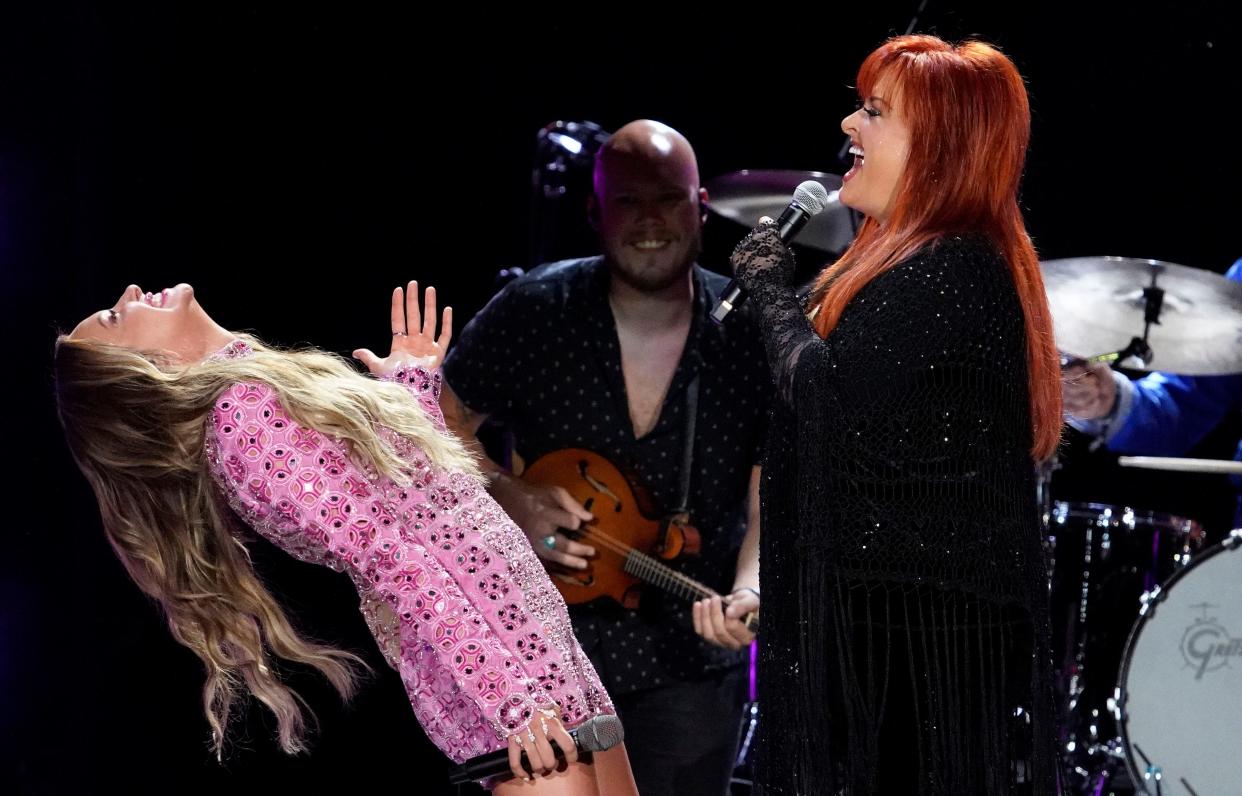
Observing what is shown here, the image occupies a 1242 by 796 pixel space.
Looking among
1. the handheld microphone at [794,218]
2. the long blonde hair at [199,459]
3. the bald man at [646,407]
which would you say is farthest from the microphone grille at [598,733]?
the bald man at [646,407]

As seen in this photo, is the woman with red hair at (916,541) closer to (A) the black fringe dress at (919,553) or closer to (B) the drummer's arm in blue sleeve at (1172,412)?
(A) the black fringe dress at (919,553)

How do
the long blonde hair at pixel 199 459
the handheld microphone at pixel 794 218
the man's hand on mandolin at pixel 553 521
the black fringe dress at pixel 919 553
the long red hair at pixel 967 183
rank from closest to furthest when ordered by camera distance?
the black fringe dress at pixel 919 553
the long red hair at pixel 967 183
the long blonde hair at pixel 199 459
the handheld microphone at pixel 794 218
the man's hand on mandolin at pixel 553 521

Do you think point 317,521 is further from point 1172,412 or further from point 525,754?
point 1172,412

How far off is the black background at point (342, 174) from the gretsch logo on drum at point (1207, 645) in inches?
56.2

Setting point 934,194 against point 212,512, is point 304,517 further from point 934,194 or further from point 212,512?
point 934,194

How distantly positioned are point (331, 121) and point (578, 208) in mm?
1043

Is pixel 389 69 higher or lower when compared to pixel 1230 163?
higher

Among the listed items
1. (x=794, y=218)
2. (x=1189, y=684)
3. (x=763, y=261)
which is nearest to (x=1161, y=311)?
(x=1189, y=684)

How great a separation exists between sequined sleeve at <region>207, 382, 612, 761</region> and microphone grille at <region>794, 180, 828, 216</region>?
2.71 ft

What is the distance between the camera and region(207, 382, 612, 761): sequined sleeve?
2209 millimetres

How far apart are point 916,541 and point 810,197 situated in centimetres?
74

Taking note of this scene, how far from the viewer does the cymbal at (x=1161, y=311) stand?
361 centimetres

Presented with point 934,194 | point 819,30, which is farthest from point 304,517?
point 819,30

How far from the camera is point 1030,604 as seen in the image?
2066mm
